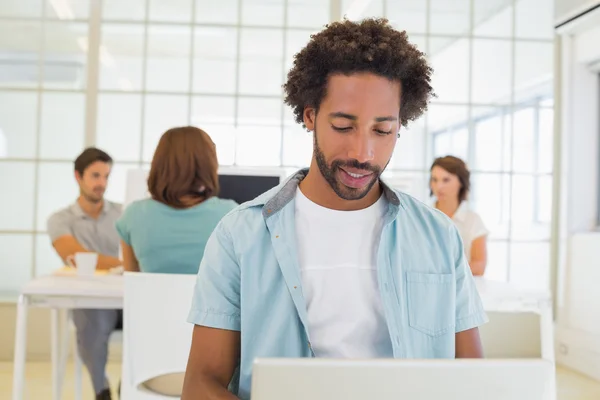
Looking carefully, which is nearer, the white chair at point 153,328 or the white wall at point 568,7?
the white chair at point 153,328

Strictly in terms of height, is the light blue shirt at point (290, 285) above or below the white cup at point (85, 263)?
above

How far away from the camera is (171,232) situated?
2.22 m

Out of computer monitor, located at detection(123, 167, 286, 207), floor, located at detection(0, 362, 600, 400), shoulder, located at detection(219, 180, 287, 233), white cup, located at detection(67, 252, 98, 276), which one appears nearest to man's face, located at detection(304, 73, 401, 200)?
shoulder, located at detection(219, 180, 287, 233)

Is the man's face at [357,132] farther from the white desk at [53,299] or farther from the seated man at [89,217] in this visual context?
the seated man at [89,217]

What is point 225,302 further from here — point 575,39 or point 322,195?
point 575,39

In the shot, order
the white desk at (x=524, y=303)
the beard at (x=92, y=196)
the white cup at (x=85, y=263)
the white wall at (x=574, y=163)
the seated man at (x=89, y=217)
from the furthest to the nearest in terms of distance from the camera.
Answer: the white wall at (x=574, y=163)
the beard at (x=92, y=196)
the seated man at (x=89, y=217)
the white cup at (x=85, y=263)
the white desk at (x=524, y=303)

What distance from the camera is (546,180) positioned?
4.73 m

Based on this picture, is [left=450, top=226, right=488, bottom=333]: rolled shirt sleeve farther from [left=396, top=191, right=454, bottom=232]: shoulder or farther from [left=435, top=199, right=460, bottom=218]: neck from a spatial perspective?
[left=435, top=199, right=460, bottom=218]: neck

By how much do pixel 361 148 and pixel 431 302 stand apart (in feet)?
0.88

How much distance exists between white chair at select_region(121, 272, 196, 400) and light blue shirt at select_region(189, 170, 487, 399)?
617 millimetres

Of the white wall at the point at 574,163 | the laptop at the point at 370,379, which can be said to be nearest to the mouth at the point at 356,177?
the laptop at the point at 370,379

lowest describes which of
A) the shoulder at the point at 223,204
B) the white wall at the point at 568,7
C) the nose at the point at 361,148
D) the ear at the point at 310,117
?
the shoulder at the point at 223,204

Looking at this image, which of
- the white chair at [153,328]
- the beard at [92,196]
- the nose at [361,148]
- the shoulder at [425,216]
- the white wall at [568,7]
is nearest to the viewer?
the nose at [361,148]

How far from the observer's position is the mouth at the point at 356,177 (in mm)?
1093
